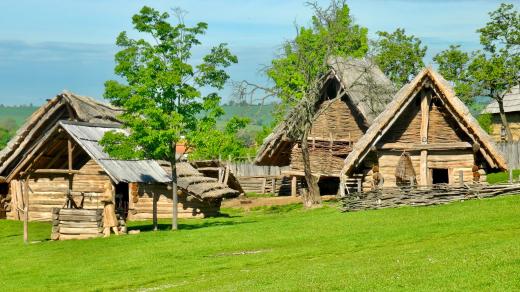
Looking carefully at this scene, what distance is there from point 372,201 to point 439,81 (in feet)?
22.3

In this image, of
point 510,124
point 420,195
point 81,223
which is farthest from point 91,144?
point 510,124

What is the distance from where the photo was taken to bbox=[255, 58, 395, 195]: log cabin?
46.4 metres

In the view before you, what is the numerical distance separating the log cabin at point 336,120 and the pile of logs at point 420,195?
1006cm

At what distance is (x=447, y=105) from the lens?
39188 mm

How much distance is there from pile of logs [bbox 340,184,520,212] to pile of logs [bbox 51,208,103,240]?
989cm

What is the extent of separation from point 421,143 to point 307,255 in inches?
699

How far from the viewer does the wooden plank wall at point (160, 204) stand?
4394 centimetres

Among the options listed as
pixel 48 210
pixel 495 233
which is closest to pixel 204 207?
pixel 48 210

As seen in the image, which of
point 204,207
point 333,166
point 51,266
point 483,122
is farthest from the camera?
point 483,122

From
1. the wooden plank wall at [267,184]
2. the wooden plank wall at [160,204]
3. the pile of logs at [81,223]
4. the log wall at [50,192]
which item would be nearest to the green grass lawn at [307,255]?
the pile of logs at [81,223]

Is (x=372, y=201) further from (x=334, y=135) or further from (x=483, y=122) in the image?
(x=483, y=122)

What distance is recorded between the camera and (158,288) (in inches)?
821

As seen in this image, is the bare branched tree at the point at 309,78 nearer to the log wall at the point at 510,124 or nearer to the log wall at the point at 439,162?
the log wall at the point at 439,162

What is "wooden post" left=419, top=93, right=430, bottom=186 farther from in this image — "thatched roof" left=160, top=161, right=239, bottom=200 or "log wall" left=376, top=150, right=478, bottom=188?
"thatched roof" left=160, top=161, right=239, bottom=200
